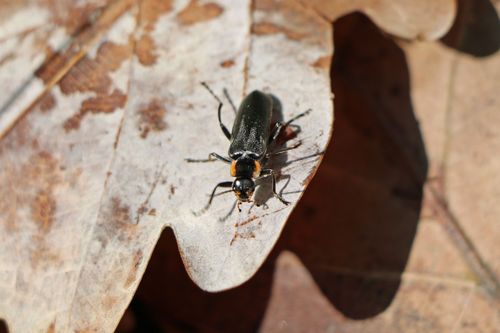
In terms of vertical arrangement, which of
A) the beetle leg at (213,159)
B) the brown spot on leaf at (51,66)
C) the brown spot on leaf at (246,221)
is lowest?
the brown spot on leaf at (246,221)

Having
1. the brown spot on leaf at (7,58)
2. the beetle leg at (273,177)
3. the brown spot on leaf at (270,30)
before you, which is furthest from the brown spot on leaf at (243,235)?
the brown spot on leaf at (7,58)

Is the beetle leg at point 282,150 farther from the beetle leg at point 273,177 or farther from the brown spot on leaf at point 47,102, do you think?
the brown spot on leaf at point 47,102

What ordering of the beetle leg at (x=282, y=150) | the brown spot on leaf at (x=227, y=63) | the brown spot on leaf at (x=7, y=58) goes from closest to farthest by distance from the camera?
the beetle leg at (x=282, y=150) < the brown spot on leaf at (x=227, y=63) < the brown spot on leaf at (x=7, y=58)

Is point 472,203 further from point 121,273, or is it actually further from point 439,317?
point 121,273

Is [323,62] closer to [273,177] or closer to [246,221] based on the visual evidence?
[273,177]

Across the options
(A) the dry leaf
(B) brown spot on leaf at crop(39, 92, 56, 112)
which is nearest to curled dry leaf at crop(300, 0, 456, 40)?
(A) the dry leaf

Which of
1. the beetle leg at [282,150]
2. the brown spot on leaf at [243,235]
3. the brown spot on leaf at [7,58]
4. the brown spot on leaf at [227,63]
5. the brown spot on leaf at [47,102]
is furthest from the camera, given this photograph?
the brown spot on leaf at [7,58]

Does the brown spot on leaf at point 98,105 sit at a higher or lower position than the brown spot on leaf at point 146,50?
lower
